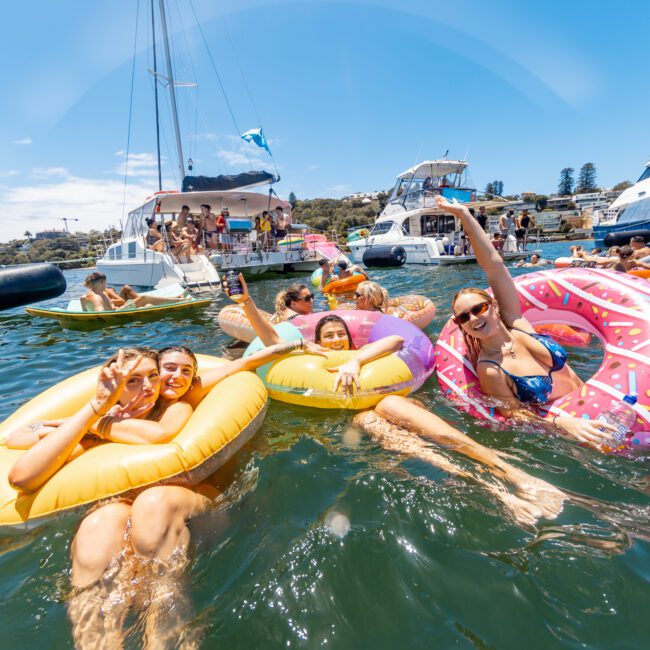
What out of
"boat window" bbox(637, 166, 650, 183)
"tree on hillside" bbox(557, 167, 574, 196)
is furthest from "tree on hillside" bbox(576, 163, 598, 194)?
"boat window" bbox(637, 166, 650, 183)

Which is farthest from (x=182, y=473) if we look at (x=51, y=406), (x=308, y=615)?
(x=51, y=406)

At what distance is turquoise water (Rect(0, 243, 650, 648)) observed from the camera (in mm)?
1558

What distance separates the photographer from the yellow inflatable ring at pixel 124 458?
80.5 inches

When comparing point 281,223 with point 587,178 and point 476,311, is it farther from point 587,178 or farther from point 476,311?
point 587,178

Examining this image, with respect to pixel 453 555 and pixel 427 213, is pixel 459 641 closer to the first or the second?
pixel 453 555

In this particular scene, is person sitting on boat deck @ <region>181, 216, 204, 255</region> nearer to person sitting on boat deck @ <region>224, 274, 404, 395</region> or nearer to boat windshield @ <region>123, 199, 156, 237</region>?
boat windshield @ <region>123, 199, 156, 237</region>

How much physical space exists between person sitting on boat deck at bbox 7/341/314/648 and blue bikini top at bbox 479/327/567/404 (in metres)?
2.28

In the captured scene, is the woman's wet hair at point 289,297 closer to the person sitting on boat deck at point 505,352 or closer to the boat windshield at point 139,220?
the person sitting on boat deck at point 505,352

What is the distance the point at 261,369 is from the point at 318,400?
0.66 m

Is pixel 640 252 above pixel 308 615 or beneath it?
above

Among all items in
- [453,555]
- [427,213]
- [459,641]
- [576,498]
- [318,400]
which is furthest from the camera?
[427,213]

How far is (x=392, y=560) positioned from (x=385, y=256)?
16.2 metres

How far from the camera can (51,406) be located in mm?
2764

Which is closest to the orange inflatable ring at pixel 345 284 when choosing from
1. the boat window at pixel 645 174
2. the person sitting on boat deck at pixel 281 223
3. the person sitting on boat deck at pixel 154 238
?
the person sitting on boat deck at pixel 154 238
